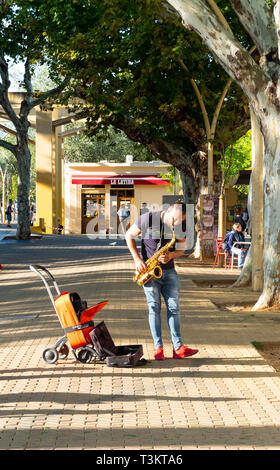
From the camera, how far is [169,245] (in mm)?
8117

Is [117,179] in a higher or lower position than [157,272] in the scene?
higher

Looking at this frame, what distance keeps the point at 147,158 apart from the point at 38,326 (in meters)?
20.8

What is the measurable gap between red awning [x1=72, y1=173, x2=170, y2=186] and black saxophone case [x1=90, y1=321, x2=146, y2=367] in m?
44.7

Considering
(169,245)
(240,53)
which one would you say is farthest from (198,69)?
(169,245)

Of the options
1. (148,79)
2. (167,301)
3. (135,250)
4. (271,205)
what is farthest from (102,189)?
(135,250)

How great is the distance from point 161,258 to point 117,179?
45036 mm

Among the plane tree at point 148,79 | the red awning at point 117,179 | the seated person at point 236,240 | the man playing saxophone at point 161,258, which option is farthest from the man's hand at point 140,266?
the red awning at point 117,179

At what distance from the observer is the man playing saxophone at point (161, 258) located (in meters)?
8.16

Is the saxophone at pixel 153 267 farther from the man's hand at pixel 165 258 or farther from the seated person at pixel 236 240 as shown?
the seated person at pixel 236 240

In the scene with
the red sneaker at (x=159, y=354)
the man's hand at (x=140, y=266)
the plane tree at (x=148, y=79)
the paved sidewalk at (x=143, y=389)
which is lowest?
the paved sidewalk at (x=143, y=389)

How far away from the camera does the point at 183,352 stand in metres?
8.27

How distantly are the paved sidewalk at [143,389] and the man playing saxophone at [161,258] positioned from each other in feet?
0.77

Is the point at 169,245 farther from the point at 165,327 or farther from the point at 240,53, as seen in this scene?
the point at 240,53

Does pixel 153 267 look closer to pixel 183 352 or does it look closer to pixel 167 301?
pixel 167 301
